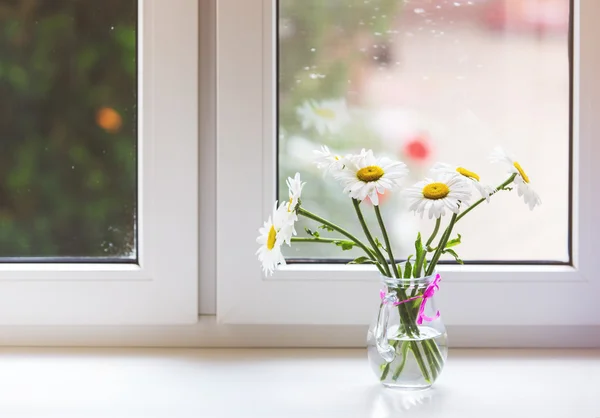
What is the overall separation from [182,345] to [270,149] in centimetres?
31

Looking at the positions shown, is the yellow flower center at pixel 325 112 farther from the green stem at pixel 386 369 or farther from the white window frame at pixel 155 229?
the green stem at pixel 386 369

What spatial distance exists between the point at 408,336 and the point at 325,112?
38 cm

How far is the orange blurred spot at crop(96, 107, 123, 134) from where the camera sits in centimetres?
101

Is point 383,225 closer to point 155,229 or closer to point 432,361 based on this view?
point 432,361

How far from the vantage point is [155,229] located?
967 mm

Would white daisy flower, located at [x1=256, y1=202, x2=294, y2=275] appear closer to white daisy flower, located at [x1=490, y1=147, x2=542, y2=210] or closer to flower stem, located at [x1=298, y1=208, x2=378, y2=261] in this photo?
flower stem, located at [x1=298, y1=208, x2=378, y2=261]

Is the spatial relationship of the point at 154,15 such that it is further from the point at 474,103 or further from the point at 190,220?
the point at 474,103

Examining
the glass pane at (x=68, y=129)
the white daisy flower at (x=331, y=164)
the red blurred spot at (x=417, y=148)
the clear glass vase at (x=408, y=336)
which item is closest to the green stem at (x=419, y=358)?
the clear glass vase at (x=408, y=336)

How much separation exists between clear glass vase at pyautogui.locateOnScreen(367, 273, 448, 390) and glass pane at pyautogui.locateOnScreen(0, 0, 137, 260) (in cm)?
42

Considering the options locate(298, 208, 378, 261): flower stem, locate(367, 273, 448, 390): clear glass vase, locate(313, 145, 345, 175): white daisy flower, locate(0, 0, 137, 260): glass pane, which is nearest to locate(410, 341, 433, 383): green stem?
locate(367, 273, 448, 390): clear glass vase

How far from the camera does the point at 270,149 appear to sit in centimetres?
97

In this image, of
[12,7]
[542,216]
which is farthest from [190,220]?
[542,216]

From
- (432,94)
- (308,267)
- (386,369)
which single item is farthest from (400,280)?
(432,94)

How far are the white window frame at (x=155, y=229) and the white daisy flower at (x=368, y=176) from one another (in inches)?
10.8
